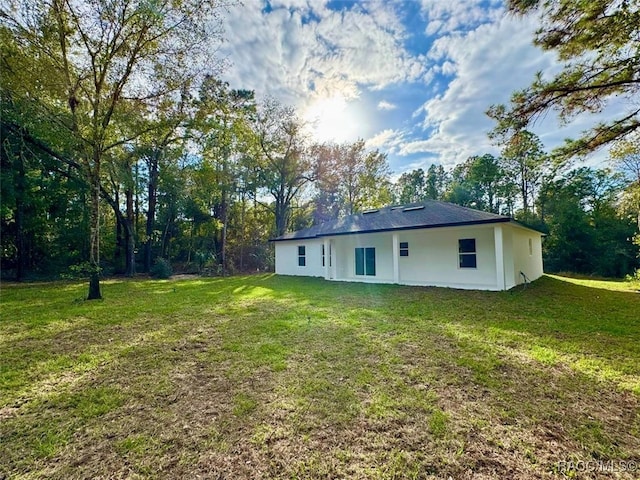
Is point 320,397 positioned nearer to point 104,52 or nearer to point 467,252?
point 467,252

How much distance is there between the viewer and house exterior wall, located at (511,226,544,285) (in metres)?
10.1

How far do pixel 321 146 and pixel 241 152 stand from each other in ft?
20.7

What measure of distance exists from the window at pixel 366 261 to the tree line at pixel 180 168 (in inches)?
243

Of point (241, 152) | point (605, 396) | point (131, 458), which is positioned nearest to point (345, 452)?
point (131, 458)

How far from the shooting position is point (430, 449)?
2.13 m

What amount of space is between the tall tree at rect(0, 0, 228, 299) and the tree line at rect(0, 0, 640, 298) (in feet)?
0.11

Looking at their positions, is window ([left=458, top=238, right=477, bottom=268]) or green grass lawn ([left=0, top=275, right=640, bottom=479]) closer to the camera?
green grass lawn ([left=0, top=275, right=640, bottom=479])

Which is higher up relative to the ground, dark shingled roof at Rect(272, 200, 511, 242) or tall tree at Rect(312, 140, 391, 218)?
tall tree at Rect(312, 140, 391, 218)

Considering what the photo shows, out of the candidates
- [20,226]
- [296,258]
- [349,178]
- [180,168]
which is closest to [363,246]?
[296,258]

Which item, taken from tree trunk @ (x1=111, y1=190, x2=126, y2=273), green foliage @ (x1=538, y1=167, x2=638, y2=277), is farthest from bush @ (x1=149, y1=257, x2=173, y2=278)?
green foliage @ (x1=538, y1=167, x2=638, y2=277)

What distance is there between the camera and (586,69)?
6.27 metres

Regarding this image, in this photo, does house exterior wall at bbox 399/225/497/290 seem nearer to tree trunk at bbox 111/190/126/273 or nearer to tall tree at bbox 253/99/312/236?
tall tree at bbox 253/99/312/236

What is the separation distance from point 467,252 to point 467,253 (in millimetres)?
36

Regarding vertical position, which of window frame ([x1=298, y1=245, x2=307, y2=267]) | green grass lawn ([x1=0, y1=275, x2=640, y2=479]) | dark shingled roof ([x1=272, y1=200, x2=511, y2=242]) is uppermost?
dark shingled roof ([x1=272, y1=200, x2=511, y2=242])
